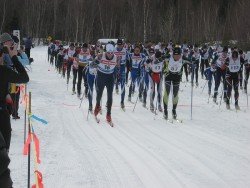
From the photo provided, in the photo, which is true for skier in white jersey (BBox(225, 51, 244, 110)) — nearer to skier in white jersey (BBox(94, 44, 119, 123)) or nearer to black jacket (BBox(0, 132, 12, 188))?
skier in white jersey (BBox(94, 44, 119, 123))

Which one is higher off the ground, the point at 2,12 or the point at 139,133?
the point at 2,12

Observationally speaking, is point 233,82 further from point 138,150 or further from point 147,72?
point 138,150

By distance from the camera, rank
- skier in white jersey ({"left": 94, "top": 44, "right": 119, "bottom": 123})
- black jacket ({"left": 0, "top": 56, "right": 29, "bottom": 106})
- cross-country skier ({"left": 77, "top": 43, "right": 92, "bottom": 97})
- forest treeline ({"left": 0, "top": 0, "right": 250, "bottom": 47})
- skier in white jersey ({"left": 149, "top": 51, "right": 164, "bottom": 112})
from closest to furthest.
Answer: black jacket ({"left": 0, "top": 56, "right": 29, "bottom": 106}) → skier in white jersey ({"left": 94, "top": 44, "right": 119, "bottom": 123}) → skier in white jersey ({"left": 149, "top": 51, "right": 164, "bottom": 112}) → cross-country skier ({"left": 77, "top": 43, "right": 92, "bottom": 97}) → forest treeline ({"left": 0, "top": 0, "right": 250, "bottom": 47})

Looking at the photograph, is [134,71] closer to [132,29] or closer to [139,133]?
[139,133]

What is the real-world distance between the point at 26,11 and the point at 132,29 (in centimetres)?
1779

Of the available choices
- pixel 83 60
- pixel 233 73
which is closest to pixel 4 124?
pixel 233 73

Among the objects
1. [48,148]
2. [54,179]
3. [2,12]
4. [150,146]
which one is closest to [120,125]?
[150,146]

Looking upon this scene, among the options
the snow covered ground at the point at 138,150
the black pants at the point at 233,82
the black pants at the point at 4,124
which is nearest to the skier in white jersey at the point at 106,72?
the snow covered ground at the point at 138,150

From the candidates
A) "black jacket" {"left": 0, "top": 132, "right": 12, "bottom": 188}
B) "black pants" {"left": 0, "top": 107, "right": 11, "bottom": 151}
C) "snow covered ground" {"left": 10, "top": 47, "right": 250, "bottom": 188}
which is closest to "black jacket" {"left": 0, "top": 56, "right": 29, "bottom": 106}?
"black pants" {"left": 0, "top": 107, "right": 11, "bottom": 151}

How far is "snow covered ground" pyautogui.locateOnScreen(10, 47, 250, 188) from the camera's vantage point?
6.61m

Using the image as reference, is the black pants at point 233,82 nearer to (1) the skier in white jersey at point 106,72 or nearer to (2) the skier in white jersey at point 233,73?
(2) the skier in white jersey at point 233,73

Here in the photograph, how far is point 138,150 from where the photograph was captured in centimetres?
850

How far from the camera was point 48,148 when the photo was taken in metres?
8.38

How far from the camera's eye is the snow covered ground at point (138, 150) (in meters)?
6.61
